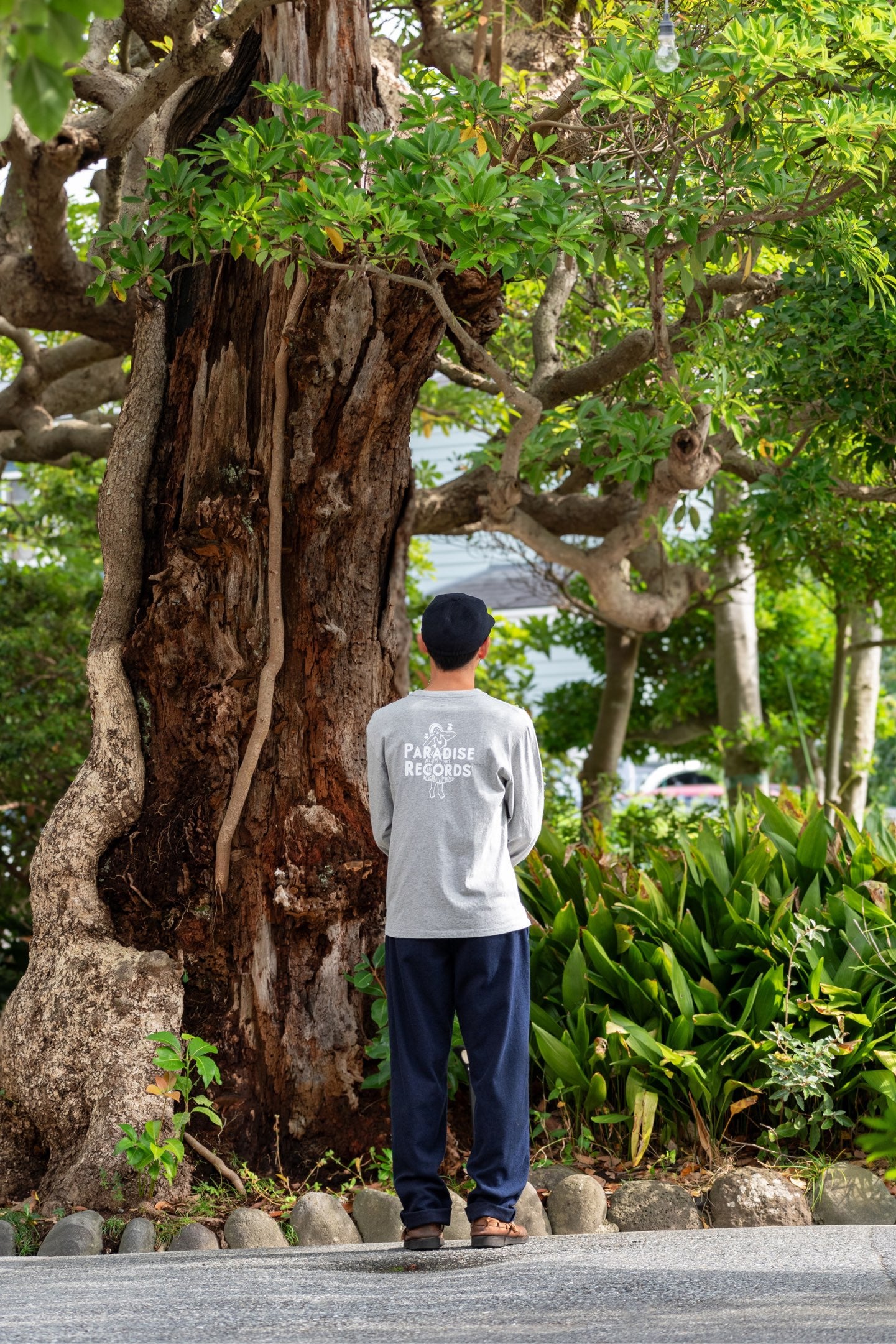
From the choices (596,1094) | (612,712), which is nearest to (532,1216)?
Answer: (596,1094)

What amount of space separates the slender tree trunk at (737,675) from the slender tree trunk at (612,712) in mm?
733

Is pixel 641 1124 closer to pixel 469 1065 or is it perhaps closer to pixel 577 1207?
pixel 577 1207

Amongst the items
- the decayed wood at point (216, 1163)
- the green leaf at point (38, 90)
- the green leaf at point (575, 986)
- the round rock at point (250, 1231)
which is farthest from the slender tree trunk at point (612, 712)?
the green leaf at point (38, 90)

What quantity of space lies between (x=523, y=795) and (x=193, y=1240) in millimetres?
1739

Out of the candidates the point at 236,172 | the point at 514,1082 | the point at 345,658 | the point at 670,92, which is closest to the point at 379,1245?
the point at 514,1082

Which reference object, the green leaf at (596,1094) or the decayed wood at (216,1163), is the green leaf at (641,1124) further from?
the decayed wood at (216,1163)

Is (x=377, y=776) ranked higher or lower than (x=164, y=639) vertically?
lower

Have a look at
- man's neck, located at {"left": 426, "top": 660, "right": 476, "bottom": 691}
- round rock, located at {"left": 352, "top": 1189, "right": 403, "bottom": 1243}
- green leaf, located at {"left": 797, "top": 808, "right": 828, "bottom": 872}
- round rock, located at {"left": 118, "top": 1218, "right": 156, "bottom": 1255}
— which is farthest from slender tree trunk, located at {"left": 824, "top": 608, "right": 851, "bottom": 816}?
round rock, located at {"left": 118, "top": 1218, "right": 156, "bottom": 1255}

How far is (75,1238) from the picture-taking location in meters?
3.85

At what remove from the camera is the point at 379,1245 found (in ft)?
12.6

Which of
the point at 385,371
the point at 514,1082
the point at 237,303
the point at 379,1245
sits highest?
the point at 237,303

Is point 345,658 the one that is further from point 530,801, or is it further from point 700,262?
point 700,262

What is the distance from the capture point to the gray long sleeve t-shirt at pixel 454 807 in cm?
354

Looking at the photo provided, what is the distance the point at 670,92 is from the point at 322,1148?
3.83 meters
